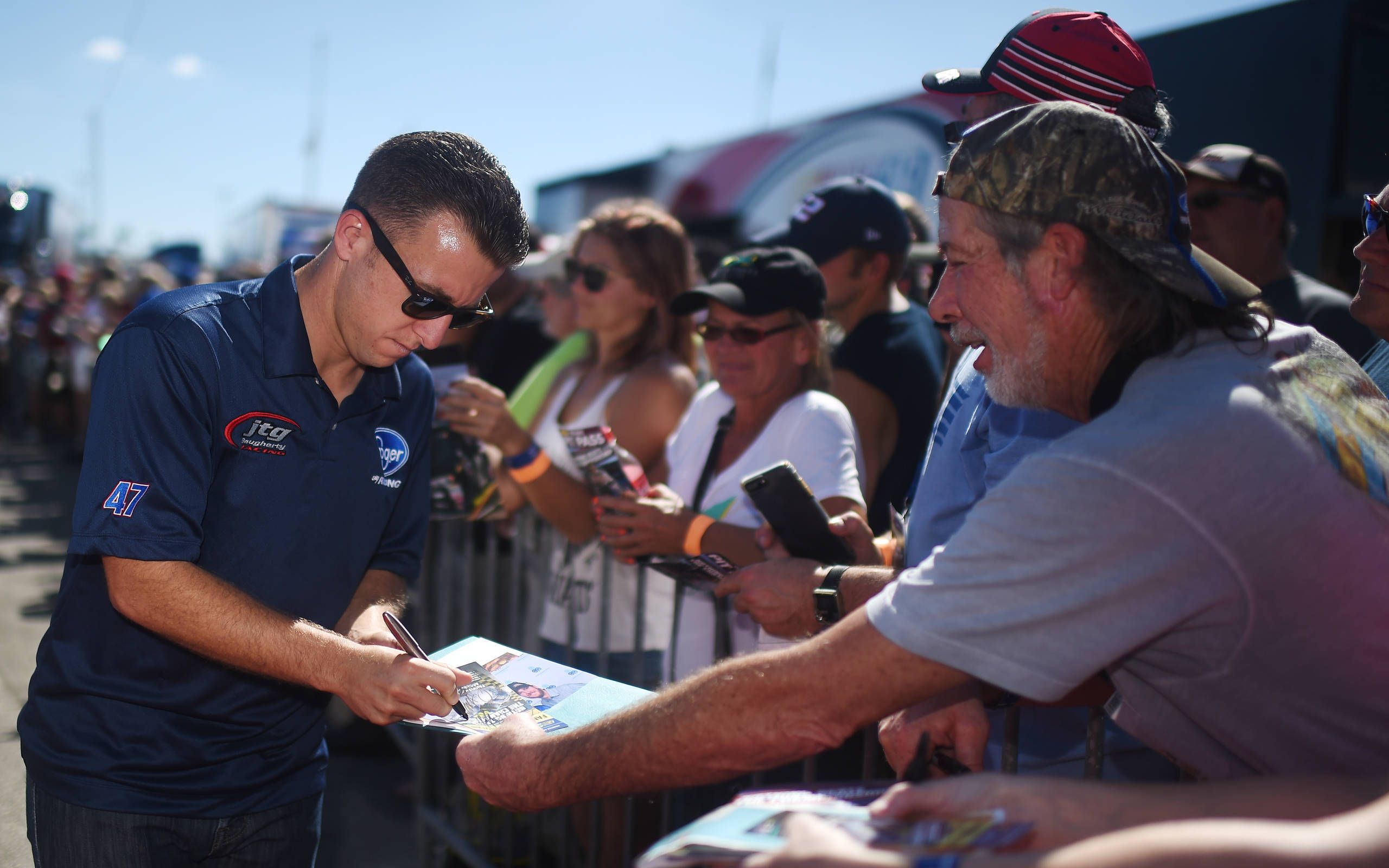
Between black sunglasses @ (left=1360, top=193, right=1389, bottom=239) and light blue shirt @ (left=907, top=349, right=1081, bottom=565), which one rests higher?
black sunglasses @ (left=1360, top=193, right=1389, bottom=239)

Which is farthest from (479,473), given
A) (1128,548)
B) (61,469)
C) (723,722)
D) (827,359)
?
(61,469)

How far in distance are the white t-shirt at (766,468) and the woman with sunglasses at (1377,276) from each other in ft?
4.95

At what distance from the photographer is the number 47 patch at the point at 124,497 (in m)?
1.92

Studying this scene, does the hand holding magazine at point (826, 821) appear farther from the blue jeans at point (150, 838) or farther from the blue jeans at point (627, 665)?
the blue jeans at point (627, 665)

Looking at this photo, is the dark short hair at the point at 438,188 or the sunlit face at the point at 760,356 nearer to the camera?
the dark short hair at the point at 438,188

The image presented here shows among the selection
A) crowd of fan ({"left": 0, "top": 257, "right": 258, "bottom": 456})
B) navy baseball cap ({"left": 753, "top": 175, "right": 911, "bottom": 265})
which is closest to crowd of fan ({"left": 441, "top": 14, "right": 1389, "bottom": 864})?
navy baseball cap ({"left": 753, "top": 175, "right": 911, "bottom": 265})

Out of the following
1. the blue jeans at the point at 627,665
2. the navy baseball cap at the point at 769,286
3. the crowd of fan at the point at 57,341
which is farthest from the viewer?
the crowd of fan at the point at 57,341

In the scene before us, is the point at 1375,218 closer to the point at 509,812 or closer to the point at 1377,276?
the point at 1377,276

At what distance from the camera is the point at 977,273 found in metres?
1.72

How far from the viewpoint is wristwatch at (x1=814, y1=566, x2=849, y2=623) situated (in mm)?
2328

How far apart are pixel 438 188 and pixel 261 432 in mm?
683

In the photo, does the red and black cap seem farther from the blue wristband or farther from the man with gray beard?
the blue wristband

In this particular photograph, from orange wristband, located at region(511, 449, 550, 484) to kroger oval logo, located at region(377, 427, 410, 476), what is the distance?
1164mm

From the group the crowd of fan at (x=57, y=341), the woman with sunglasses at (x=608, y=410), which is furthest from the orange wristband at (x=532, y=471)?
the crowd of fan at (x=57, y=341)
